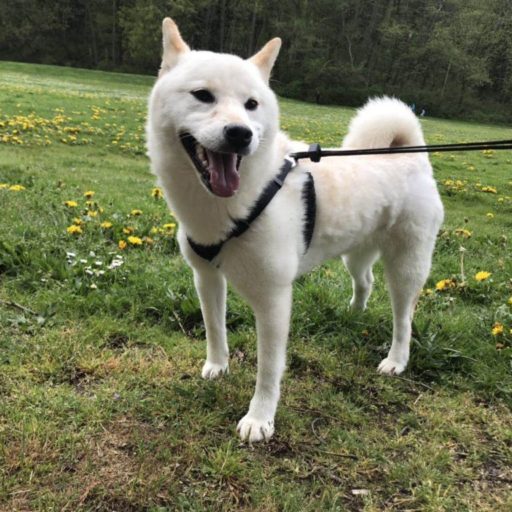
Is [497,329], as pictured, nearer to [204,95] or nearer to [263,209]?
[263,209]

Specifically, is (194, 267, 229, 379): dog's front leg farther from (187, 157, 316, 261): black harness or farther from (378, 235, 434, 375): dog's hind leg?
(378, 235, 434, 375): dog's hind leg

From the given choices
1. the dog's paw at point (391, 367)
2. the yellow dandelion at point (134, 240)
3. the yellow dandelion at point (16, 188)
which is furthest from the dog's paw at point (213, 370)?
the yellow dandelion at point (16, 188)

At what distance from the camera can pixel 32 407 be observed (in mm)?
2430

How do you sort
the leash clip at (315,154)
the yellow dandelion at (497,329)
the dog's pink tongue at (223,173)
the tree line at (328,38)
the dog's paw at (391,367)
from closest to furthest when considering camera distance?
the dog's pink tongue at (223,173) < the leash clip at (315,154) < the dog's paw at (391,367) < the yellow dandelion at (497,329) < the tree line at (328,38)

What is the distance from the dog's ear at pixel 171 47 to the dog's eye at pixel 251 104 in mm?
447

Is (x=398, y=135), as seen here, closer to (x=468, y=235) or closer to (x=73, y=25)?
(x=468, y=235)

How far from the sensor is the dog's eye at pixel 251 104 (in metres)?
2.27

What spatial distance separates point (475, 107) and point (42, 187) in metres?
45.3

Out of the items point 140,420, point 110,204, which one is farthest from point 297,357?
point 110,204

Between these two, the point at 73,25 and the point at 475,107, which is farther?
the point at 73,25

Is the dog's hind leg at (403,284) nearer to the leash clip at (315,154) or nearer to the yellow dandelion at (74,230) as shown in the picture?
the leash clip at (315,154)

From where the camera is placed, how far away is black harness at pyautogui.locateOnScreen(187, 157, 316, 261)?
2.35 meters

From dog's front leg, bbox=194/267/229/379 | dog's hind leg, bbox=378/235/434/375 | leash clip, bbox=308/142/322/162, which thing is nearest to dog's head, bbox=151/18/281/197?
leash clip, bbox=308/142/322/162

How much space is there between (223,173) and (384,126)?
144cm
